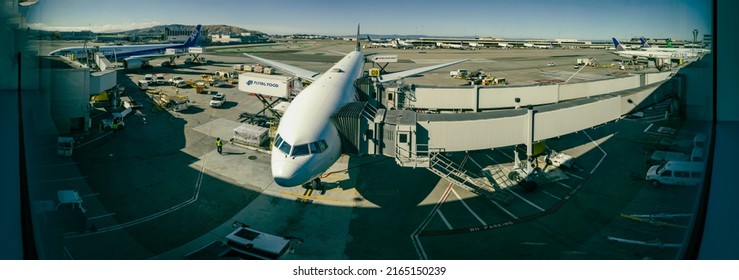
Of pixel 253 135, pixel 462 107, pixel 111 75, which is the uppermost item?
pixel 111 75

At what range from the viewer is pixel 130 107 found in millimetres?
25609

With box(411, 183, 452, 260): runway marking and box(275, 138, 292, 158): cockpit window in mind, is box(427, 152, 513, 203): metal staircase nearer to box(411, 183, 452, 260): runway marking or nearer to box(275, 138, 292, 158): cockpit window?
box(411, 183, 452, 260): runway marking

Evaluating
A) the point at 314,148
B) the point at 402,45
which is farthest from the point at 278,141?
the point at 402,45

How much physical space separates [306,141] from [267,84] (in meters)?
11.8

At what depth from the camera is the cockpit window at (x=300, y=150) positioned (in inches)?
487

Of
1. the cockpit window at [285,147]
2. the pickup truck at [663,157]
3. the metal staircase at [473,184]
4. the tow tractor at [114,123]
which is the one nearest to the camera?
the cockpit window at [285,147]

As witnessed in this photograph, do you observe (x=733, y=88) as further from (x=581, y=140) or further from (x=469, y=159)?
(x=469, y=159)

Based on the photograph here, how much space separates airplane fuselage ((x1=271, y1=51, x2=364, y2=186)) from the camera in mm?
12008

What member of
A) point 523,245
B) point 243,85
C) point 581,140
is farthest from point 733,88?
point 243,85

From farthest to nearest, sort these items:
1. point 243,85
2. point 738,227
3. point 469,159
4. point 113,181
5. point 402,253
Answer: point 243,85, point 469,159, point 113,181, point 402,253, point 738,227

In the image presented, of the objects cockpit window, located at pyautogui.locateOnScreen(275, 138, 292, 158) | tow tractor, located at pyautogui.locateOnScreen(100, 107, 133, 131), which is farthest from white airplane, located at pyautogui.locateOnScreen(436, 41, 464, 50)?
cockpit window, located at pyautogui.locateOnScreen(275, 138, 292, 158)

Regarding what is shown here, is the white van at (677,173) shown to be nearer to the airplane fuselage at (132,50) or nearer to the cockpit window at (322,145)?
the cockpit window at (322,145)

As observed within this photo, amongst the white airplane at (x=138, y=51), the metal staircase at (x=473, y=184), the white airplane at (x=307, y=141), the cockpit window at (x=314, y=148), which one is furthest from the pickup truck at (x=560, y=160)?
the white airplane at (x=138, y=51)

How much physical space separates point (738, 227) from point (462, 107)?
16377 millimetres
